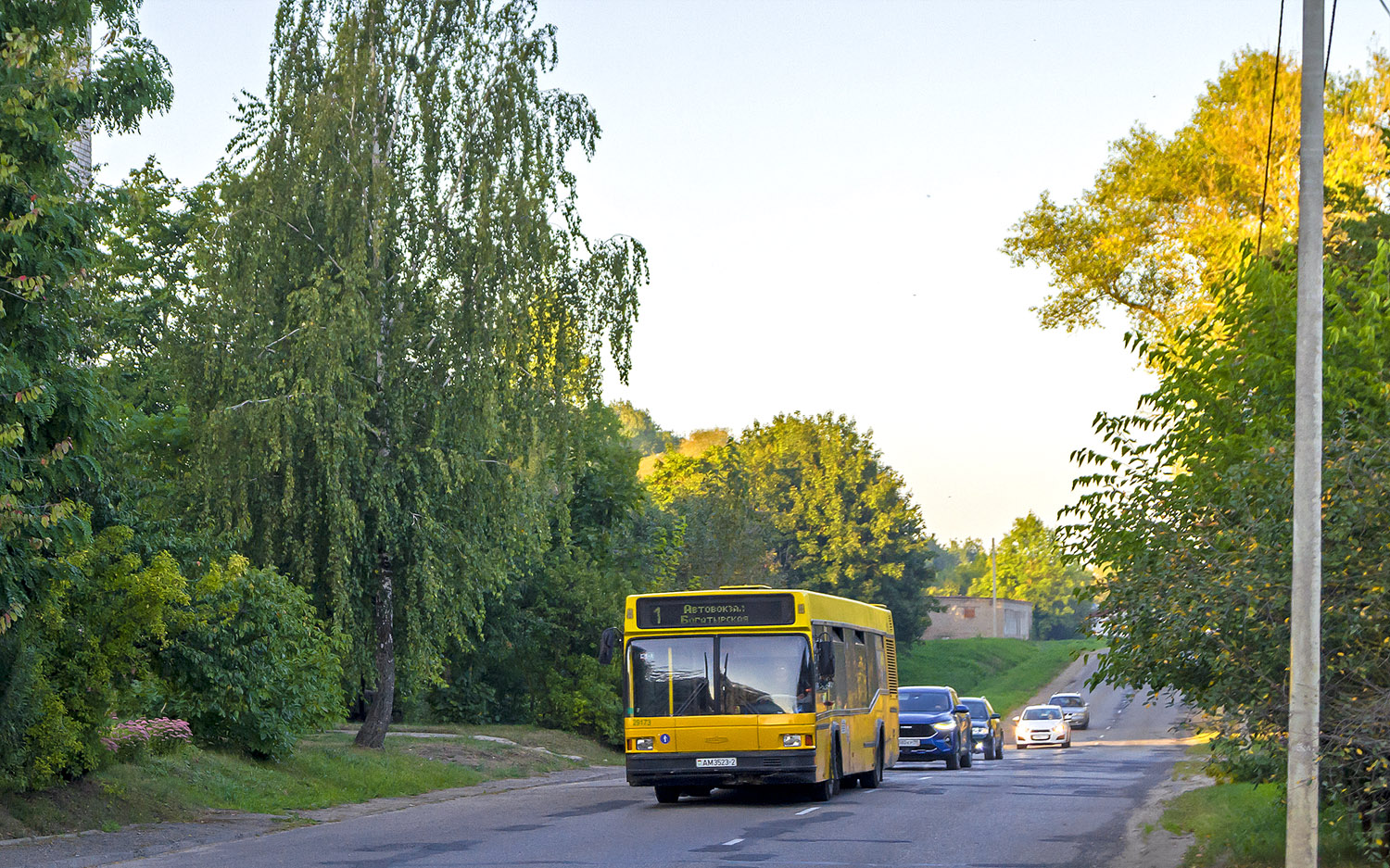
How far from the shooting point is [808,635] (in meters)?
20.8

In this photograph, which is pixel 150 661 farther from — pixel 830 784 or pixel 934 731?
pixel 934 731

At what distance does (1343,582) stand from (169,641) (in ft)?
46.9

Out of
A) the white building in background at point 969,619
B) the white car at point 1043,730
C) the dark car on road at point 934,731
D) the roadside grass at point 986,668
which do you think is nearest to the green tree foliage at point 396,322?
the dark car on road at point 934,731

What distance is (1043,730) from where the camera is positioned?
49.9m

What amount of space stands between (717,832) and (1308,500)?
28.8ft

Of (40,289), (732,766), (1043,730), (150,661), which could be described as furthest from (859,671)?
(1043,730)

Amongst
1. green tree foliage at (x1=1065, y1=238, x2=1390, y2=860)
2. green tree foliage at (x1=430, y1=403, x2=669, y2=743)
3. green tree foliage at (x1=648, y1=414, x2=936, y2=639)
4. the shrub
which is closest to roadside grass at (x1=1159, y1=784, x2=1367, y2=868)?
green tree foliage at (x1=1065, y1=238, x2=1390, y2=860)

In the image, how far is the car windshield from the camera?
34.9 m

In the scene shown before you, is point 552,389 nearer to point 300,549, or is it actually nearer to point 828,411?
point 300,549

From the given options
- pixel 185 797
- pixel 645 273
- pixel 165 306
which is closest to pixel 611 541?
pixel 165 306

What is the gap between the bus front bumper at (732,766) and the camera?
20359 millimetres

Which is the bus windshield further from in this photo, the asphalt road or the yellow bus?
the asphalt road

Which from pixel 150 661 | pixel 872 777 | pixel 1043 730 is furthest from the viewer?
pixel 1043 730

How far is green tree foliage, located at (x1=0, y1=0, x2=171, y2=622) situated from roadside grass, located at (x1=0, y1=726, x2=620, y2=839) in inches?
169
